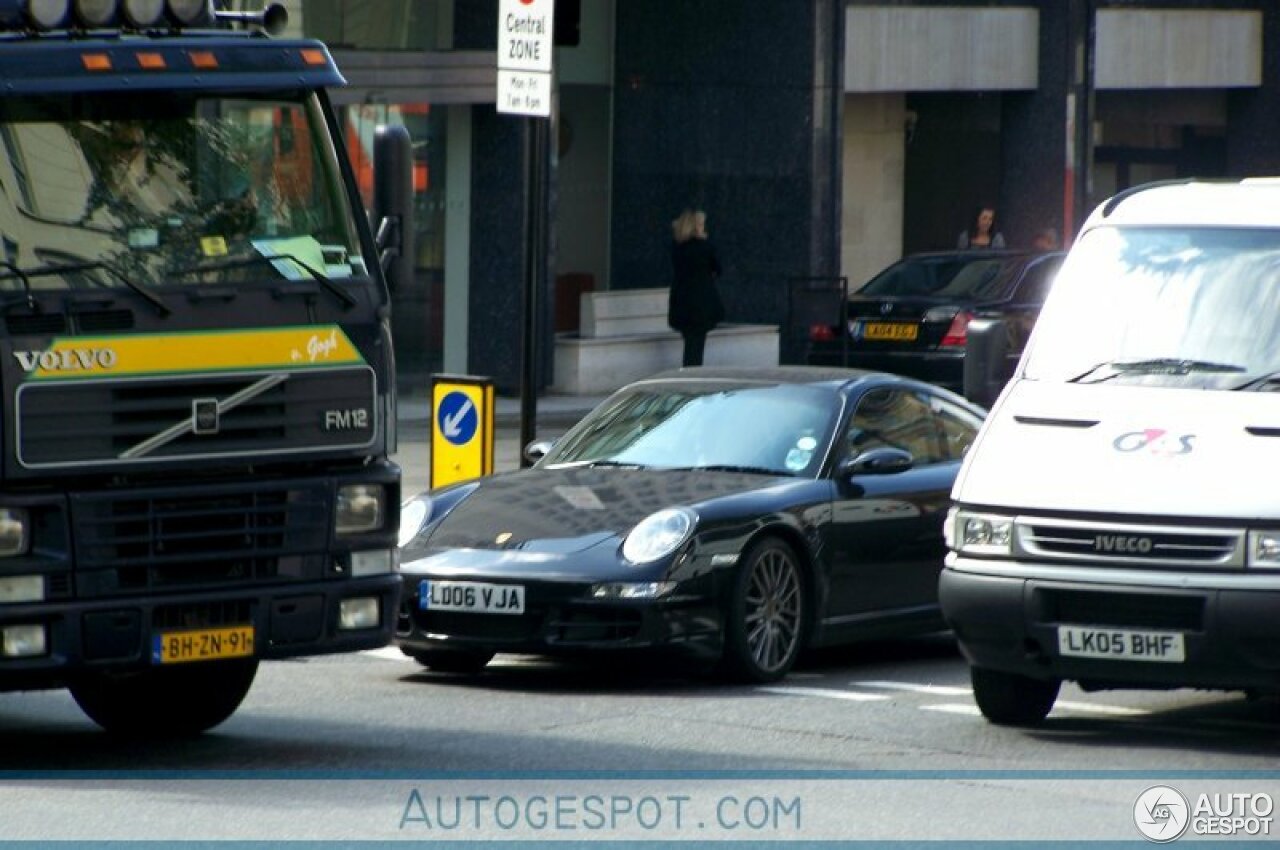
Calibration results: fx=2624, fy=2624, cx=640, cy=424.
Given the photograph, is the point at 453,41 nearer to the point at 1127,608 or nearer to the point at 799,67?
the point at 799,67

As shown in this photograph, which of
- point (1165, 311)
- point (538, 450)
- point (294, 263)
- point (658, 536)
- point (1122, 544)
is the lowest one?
point (658, 536)

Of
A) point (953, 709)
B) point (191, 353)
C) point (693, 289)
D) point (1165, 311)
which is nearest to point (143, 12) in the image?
point (191, 353)

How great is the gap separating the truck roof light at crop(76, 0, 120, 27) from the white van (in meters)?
3.73

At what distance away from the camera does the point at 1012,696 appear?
1063 cm

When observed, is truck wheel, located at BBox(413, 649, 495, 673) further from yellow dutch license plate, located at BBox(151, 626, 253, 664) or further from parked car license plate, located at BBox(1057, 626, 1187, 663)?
parked car license plate, located at BBox(1057, 626, 1187, 663)

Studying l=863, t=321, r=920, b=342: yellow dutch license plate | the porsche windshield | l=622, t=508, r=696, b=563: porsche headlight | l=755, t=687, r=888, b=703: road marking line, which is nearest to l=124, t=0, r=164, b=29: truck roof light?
l=622, t=508, r=696, b=563: porsche headlight

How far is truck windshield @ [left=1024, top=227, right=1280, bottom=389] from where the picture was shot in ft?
34.3

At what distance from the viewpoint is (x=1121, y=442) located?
1012cm

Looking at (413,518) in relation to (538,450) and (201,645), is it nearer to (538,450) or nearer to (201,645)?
(538,450)

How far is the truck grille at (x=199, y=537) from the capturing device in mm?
9141

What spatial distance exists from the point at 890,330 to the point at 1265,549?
1520 cm

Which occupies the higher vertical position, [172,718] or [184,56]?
[184,56]

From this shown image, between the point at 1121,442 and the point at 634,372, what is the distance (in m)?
18.1

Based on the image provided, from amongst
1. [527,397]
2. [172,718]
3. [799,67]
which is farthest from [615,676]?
→ [799,67]
